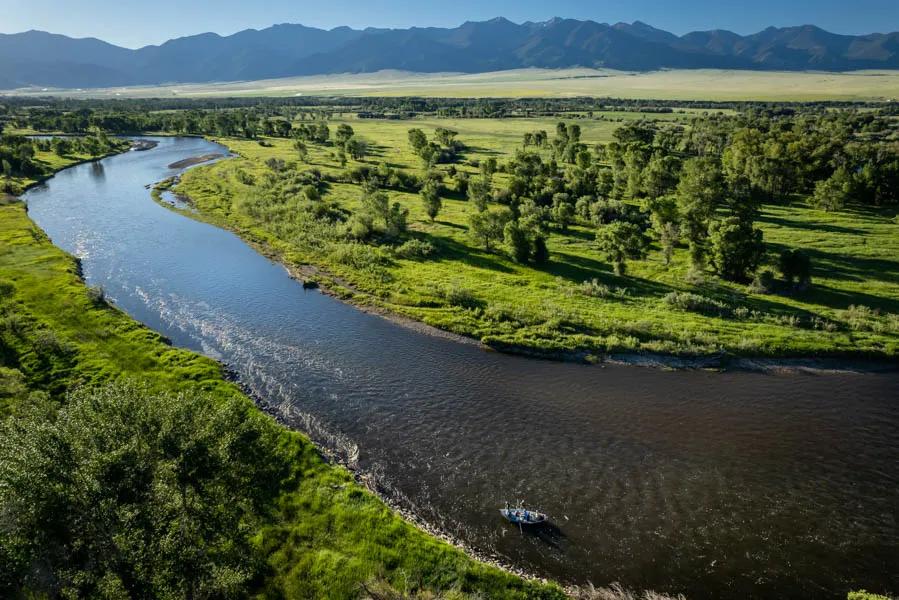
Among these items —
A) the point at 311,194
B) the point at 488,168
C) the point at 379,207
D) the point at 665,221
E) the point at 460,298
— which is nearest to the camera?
the point at 460,298

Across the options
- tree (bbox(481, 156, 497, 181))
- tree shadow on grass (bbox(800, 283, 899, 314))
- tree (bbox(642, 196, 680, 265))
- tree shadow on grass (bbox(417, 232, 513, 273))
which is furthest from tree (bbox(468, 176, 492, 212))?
tree shadow on grass (bbox(800, 283, 899, 314))

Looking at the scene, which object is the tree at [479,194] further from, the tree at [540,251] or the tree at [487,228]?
the tree at [540,251]

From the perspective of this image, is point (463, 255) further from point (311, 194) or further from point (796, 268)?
point (796, 268)

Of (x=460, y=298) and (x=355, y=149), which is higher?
(x=355, y=149)

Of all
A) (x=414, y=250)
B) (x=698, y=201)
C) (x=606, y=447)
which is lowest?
(x=606, y=447)

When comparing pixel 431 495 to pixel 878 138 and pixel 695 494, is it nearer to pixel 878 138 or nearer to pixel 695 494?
pixel 695 494

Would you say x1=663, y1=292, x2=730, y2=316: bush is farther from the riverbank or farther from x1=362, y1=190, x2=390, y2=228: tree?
x1=362, y1=190, x2=390, y2=228: tree

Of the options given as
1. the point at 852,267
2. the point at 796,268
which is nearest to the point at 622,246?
the point at 796,268
